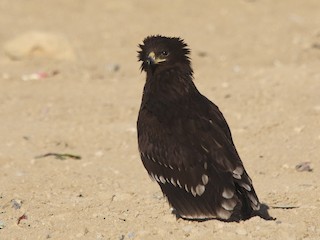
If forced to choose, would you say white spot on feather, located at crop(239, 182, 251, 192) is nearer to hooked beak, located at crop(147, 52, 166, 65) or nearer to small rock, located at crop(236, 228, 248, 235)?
small rock, located at crop(236, 228, 248, 235)

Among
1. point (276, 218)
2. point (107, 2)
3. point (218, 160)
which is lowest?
point (107, 2)

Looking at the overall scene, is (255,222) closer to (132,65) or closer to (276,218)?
(276,218)

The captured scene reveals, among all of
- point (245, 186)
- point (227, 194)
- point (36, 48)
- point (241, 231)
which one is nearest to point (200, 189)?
point (227, 194)

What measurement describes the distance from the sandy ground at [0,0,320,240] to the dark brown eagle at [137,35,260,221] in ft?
0.56

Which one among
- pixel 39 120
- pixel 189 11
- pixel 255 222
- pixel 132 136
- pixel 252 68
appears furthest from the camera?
pixel 189 11

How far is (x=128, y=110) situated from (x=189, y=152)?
177 inches

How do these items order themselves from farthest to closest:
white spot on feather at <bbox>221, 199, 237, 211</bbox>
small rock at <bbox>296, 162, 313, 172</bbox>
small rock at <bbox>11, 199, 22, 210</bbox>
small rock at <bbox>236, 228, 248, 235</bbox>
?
small rock at <bbox>296, 162, 313, 172</bbox> < small rock at <bbox>11, 199, 22, 210</bbox> < white spot on feather at <bbox>221, 199, 237, 211</bbox> < small rock at <bbox>236, 228, 248, 235</bbox>

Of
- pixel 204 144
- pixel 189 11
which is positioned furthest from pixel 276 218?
pixel 189 11

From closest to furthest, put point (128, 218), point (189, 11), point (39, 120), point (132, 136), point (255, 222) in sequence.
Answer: point (255, 222), point (128, 218), point (132, 136), point (39, 120), point (189, 11)

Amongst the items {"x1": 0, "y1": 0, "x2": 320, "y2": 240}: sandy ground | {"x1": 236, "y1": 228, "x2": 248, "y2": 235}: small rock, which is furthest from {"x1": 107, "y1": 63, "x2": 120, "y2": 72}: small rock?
{"x1": 236, "y1": 228, "x2": 248, "y2": 235}: small rock

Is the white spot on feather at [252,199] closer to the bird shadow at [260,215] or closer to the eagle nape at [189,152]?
the eagle nape at [189,152]

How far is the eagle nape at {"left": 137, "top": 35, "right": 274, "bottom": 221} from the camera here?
5824 millimetres

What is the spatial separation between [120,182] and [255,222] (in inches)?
84.8

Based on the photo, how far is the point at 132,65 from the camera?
528 inches
